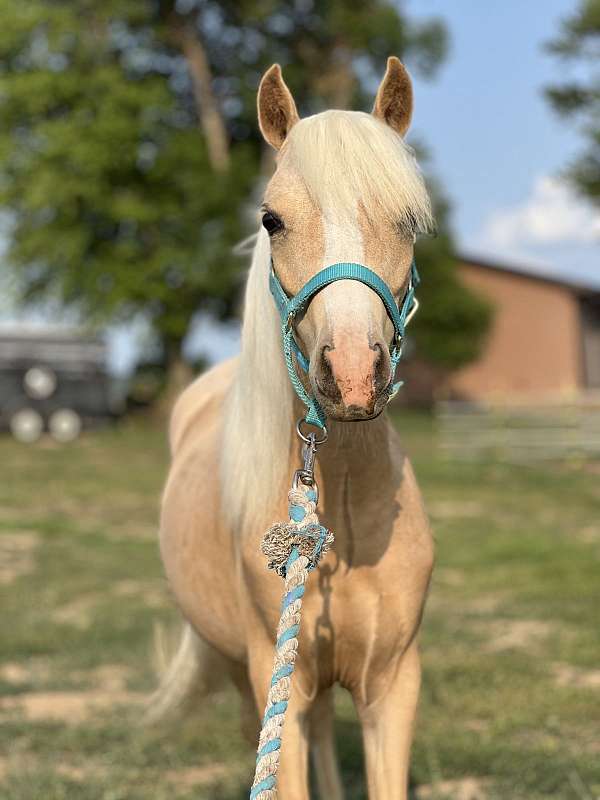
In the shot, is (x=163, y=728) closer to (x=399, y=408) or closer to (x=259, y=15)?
(x=259, y=15)

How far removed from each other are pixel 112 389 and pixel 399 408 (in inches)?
435

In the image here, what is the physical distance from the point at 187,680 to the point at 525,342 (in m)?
31.3

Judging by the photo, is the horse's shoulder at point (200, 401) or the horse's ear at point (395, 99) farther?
the horse's shoulder at point (200, 401)

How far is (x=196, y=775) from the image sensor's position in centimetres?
426

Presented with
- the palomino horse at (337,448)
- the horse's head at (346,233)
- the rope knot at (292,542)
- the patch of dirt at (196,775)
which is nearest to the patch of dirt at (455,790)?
the patch of dirt at (196,775)

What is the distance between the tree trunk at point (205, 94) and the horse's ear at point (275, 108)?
80.5 ft

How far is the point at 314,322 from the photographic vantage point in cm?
211

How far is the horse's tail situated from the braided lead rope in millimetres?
1733

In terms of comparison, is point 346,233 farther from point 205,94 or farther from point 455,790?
point 205,94

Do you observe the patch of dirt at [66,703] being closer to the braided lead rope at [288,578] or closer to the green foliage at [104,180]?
the braided lead rope at [288,578]

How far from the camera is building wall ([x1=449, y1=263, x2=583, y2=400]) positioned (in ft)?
109

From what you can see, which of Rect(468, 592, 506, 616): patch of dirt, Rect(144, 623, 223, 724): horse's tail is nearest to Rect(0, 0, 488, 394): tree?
Rect(468, 592, 506, 616): patch of dirt

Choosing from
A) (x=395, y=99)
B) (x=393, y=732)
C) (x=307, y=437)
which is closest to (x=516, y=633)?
(x=393, y=732)

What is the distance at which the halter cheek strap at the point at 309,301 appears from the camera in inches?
81.4
